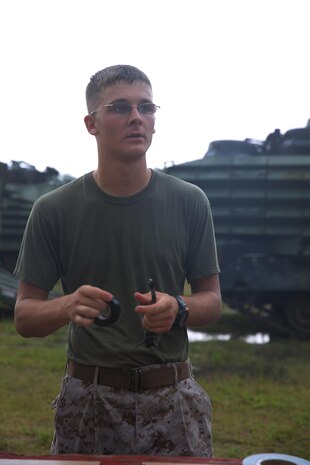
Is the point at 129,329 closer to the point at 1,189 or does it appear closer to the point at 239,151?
the point at 239,151

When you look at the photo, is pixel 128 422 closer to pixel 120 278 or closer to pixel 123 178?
pixel 120 278

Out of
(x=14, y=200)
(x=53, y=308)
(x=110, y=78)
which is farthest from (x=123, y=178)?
(x=14, y=200)

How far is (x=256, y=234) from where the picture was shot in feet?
30.3

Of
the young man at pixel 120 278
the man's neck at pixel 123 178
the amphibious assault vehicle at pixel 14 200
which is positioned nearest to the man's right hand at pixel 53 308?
the young man at pixel 120 278

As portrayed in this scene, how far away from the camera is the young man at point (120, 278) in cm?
198

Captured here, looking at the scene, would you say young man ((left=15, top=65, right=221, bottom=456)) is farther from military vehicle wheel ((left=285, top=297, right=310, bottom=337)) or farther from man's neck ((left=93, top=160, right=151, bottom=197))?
military vehicle wheel ((left=285, top=297, right=310, bottom=337))

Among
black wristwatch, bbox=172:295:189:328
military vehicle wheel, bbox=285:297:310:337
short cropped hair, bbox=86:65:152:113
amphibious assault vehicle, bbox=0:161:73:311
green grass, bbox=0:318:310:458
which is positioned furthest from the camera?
amphibious assault vehicle, bbox=0:161:73:311

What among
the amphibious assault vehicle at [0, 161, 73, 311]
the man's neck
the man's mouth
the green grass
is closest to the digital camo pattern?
the man's neck

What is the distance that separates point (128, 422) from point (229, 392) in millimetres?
4115

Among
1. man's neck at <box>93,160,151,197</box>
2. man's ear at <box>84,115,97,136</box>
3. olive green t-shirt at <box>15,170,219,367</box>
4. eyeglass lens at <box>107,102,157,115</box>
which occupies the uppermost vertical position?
eyeglass lens at <box>107,102,157,115</box>

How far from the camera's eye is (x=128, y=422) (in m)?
2.00

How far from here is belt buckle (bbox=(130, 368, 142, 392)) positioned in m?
1.99

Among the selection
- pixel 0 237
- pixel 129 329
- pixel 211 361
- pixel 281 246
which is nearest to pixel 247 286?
pixel 281 246

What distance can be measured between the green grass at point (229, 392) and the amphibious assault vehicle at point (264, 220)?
2.08 ft
